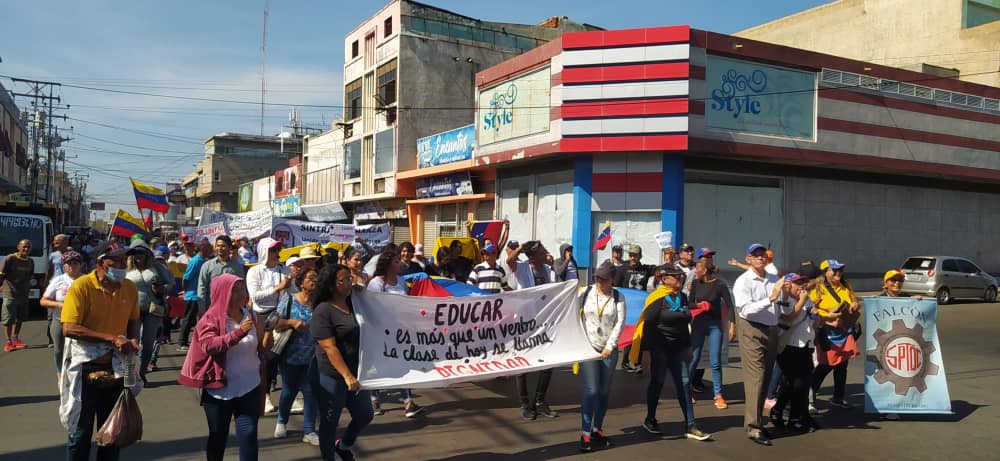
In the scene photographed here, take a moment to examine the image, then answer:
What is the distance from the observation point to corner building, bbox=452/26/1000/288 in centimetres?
1928

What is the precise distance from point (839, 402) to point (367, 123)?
2845cm

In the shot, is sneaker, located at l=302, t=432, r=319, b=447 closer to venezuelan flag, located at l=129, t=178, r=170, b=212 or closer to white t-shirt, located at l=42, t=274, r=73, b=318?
white t-shirt, located at l=42, t=274, r=73, b=318

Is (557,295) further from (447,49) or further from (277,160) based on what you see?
(277,160)

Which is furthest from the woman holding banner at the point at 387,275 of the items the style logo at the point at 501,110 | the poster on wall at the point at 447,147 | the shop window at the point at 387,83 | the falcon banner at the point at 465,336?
the shop window at the point at 387,83

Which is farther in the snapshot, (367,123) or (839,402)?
(367,123)

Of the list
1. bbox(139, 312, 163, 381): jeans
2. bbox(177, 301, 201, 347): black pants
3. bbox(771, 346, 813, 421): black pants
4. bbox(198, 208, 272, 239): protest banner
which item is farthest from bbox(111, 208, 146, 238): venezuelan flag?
bbox(771, 346, 813, 421): black pants

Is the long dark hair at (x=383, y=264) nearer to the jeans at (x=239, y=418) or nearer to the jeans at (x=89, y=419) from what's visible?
the jeans at (x=239, y=418)

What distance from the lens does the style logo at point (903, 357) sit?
25.7ft

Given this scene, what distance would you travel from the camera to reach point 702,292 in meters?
8.48

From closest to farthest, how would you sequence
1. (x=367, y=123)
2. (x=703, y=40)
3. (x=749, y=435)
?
(x=749, y=435)
(x=703, y=40)
(x=367, y=123)

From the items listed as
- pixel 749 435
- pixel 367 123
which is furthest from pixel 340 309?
pixel 367 123

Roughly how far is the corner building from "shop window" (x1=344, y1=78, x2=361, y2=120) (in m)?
12.3

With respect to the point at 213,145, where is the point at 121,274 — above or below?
below

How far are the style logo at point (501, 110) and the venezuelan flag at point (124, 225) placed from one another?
37.0 ft
